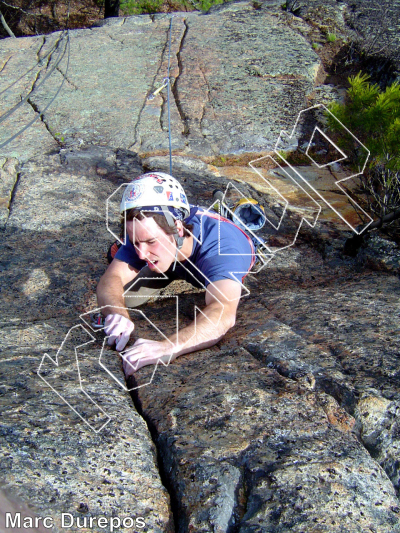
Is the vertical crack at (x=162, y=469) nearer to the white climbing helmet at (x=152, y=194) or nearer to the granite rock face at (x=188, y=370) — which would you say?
the granite rock face at (x=188, y=370)

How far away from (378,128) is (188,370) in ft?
7.15

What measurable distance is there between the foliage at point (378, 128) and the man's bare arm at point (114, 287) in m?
1.81

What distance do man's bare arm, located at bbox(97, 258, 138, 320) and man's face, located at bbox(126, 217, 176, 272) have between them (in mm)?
213

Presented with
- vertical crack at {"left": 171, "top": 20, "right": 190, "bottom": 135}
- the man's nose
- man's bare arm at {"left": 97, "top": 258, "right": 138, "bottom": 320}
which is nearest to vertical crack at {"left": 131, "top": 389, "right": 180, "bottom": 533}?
man's bare arm at {"left": 97, "top": 258, "right": 138, "bottom": 320}

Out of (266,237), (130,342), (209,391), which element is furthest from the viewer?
(266,237)

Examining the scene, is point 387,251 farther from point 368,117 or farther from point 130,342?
point 130,342

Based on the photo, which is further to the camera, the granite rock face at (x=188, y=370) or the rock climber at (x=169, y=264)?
the rock climber at (x=169, y=264)

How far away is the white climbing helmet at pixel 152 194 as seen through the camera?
8.01ft

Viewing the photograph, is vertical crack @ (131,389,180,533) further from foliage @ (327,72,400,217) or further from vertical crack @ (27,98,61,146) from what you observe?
vertical crack @ (27,98,61,146)

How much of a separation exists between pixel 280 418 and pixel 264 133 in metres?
3.75

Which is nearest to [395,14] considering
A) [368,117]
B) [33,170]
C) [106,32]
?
[106,32]

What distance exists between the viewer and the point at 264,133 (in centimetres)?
486

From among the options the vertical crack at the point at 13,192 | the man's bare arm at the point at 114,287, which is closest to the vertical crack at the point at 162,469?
the man's bare arm at the point at 114,287

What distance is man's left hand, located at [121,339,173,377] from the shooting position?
6.48ft
